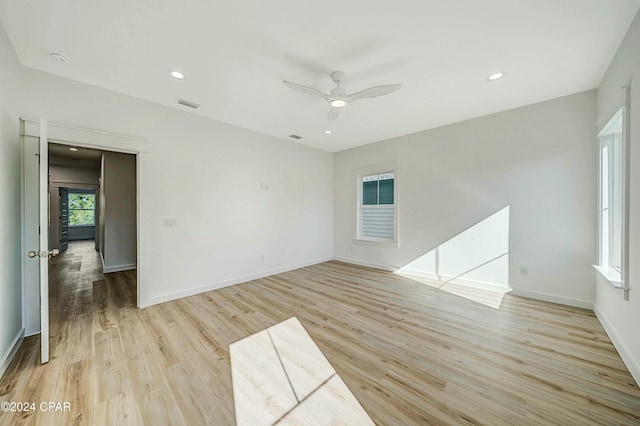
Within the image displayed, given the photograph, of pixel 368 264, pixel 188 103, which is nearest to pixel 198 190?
pixel 188 103

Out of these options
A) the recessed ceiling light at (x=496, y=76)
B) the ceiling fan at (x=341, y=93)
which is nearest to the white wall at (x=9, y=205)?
the ceiling fan at (x=341, y=93)

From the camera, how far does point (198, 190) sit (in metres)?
3.73

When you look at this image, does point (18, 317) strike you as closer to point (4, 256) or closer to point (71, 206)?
point (4, 256)

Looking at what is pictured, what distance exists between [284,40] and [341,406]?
115 inches

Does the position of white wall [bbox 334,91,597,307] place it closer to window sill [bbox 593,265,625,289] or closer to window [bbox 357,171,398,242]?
window [bbox 357,171,398,242]

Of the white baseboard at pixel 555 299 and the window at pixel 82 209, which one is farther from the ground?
the window at pixel 82 209

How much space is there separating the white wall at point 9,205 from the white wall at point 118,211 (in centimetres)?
316

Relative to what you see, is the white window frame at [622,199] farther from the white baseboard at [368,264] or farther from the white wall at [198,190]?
the white wall at [198,190]

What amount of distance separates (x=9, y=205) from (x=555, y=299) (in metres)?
6.29

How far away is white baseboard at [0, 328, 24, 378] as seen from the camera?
1888 mm

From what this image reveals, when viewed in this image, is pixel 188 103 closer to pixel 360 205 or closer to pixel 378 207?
pixel 360 205

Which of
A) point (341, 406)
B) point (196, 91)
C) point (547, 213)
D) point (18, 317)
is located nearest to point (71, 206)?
point (18, 317)

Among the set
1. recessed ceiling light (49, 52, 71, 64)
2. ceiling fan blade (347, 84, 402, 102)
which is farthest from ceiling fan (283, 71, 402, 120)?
recessed ceiling light (49, 52, 71, 64)

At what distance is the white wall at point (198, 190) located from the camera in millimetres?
2867
